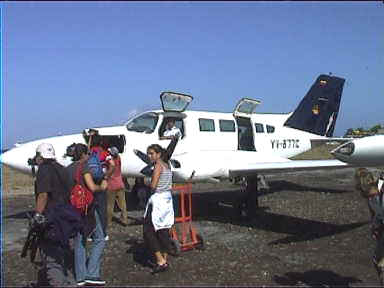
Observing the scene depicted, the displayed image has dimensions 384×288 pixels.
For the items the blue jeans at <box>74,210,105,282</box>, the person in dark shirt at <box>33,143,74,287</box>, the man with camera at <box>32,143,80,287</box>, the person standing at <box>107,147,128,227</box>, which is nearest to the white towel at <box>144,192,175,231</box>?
the blue jeans at <box>74,210,105,282</box>

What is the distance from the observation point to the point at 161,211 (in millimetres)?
5871

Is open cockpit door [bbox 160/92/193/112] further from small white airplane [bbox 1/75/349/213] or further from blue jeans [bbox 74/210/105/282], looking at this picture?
blue jeans [bbox 74/210/105/282]

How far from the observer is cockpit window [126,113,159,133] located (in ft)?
33.9

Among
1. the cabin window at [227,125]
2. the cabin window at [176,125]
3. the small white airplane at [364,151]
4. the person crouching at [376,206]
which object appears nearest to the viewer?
the person crouching at [376,206]

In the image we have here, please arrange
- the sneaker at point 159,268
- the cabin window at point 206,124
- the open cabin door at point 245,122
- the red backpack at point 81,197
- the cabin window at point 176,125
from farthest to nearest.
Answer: the open cabin door at point 245,122
the cabin window at point 206,124
the cabin window at point 176,125
the sneaker at point 159,268
the red backpack at point 81,197

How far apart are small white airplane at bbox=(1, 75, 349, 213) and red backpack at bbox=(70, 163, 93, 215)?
138 inches

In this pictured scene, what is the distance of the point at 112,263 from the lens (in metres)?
6.57

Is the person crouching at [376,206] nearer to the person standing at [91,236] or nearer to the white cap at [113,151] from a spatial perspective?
the person standing at [91,236]

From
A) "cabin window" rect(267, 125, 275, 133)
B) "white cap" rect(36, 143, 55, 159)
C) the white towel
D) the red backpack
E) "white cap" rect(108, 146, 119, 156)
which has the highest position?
"white cap" rect(36, 143, 55, 159)

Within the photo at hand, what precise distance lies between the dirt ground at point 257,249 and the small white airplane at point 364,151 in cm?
177

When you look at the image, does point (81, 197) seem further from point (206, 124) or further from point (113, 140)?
point (206, 124)

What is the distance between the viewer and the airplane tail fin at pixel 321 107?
49.5 ft

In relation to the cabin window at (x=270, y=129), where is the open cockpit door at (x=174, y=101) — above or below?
above

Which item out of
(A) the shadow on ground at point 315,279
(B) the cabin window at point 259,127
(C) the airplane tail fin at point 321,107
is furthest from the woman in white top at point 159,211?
(C) the airplane tail fin at point 321,107
